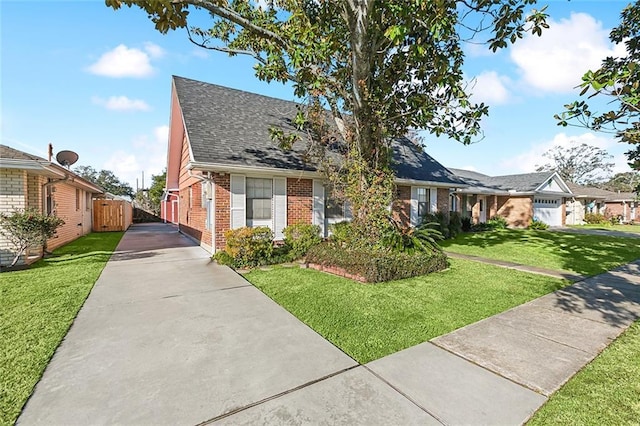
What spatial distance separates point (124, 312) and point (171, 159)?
41.7 feet

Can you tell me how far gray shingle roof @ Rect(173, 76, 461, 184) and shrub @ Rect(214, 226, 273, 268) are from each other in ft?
6.99

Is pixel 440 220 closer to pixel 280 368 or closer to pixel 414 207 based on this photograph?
pixel 414 207

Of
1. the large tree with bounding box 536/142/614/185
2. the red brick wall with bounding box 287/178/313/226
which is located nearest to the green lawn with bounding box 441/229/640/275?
the red brick wall with bounding box 287/178/313/226

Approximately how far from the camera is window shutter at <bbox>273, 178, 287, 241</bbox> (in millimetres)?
9539

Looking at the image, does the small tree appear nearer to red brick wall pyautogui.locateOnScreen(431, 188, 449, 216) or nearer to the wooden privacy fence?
the wooden privacy fence

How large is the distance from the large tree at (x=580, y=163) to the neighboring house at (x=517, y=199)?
96.7ft

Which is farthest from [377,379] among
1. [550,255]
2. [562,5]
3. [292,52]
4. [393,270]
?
[550,255]

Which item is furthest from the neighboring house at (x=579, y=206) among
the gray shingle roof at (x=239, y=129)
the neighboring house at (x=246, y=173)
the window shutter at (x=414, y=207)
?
the window shutter at (x=414, y=207)

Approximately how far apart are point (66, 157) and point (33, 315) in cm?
1290

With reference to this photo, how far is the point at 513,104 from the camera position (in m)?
12.2

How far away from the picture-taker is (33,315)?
14.0 ft

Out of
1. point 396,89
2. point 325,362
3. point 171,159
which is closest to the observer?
point 325,362

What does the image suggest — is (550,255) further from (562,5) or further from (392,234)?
(562,5)

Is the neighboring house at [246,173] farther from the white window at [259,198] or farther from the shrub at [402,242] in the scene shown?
the shrub at [402,242]
